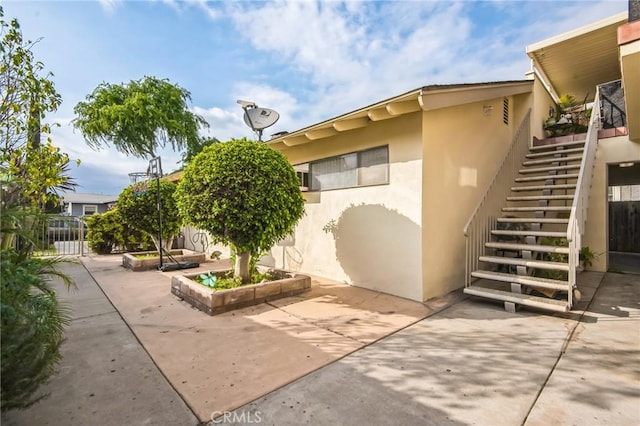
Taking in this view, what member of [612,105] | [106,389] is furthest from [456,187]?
[612,105]

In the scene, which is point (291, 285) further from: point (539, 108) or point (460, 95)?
point (539, 108)

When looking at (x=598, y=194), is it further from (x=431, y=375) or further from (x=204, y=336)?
(x=204, y=336)

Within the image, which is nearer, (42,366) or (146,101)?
(42,366)

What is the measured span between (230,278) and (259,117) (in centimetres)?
326

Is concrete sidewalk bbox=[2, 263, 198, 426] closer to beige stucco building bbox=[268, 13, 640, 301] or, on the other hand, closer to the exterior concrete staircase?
beige stucco building bbox=[268, 13, 640, 301]

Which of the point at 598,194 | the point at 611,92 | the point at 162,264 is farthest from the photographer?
the point at 611,92

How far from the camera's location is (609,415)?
1991 millimetres

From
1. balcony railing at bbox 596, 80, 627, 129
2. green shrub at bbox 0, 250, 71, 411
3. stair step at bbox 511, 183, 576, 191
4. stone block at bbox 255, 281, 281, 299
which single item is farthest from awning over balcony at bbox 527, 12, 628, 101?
green shrub at bbox 0, 250, 71, 411

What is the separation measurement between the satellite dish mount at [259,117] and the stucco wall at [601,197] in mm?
7633

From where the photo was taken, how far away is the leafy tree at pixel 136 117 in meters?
15.6

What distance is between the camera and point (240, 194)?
4.28m

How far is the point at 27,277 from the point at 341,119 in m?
4.43

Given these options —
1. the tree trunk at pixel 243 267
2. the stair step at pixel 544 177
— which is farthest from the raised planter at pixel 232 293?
the stair step at pixel 544 177

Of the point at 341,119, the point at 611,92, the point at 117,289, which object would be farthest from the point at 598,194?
the point at 117,289
